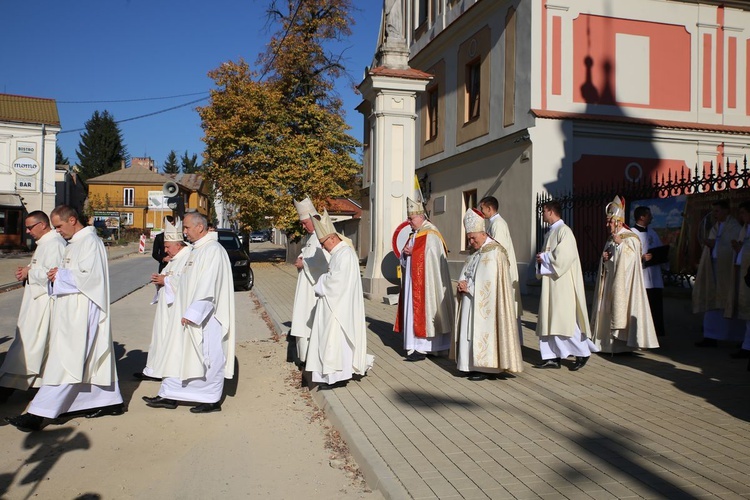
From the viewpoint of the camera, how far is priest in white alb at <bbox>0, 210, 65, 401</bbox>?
5832 millimetres

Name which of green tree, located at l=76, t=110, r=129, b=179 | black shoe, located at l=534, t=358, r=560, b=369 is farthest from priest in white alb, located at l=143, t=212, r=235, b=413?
green tree, located at l=76, t=110, r=129, b=179

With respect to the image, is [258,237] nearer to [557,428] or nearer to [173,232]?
[173,232]

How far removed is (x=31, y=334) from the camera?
5883 millimetres

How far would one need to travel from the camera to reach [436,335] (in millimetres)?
8250

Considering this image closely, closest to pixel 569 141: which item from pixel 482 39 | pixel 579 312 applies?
pixel 482 39

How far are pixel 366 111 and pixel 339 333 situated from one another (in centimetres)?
2381

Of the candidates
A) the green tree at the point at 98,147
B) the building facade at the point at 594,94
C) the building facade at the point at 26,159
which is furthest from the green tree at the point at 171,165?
the building facade at the point at 594,94

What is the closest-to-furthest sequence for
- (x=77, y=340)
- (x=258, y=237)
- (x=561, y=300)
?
(x=77, y=340) → (x=561, y=300) → (x=258, y=237)

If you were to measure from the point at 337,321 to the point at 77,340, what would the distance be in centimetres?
238

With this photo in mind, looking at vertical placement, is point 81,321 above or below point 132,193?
below

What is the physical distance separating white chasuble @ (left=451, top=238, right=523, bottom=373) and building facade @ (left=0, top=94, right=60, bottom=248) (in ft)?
139

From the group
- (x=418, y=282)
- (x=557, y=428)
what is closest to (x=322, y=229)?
(x=418, y=282)

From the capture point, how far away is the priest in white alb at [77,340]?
17.7 ft

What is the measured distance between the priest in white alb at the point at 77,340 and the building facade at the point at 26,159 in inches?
1630
